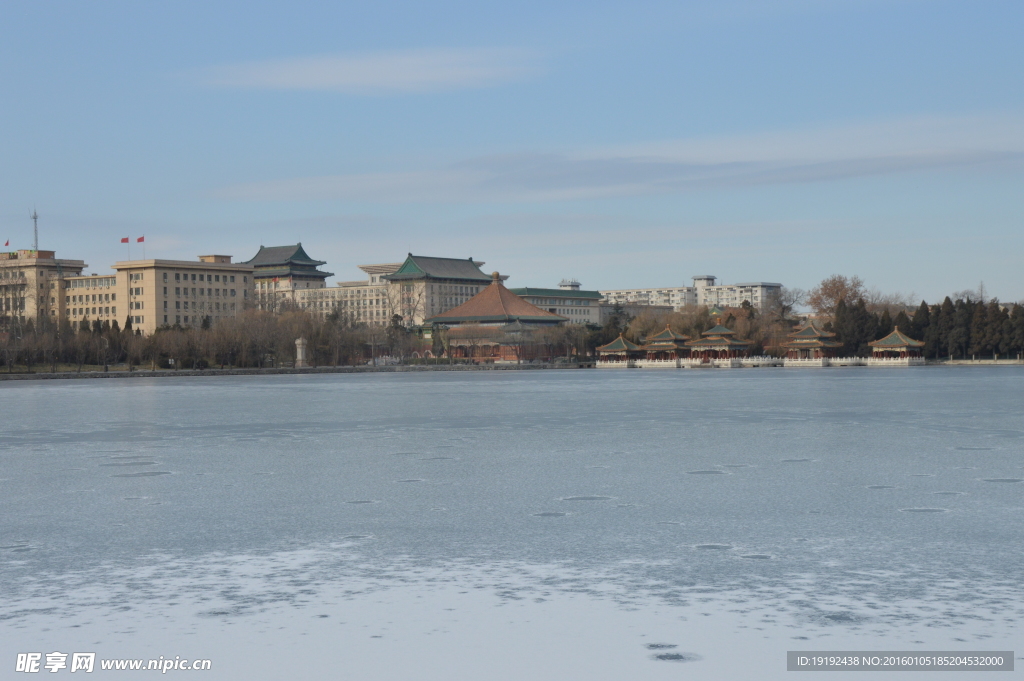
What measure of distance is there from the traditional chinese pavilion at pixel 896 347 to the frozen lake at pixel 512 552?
7126 cm

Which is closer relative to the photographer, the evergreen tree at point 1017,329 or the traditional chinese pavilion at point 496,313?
the evergreen tree at point 1017,329

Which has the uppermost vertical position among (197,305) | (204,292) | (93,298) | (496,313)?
(204,292)

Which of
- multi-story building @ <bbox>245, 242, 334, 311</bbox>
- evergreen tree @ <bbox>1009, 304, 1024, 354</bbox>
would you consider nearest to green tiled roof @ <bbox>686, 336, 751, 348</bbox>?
evergreen tree @ <bbox>1009, 304, 1024, 354</bbox>

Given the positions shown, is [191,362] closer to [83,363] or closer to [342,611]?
[83,363]

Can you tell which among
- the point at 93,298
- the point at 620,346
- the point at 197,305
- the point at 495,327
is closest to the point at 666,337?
the point at 620,346

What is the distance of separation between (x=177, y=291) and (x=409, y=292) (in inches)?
1135

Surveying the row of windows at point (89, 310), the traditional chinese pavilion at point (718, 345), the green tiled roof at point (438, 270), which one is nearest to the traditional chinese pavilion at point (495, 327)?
the traditional chinese pavilion at point (718, 345)

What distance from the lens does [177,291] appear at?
12738 cm

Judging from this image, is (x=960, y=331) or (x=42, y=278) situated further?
(x=42, y=278)

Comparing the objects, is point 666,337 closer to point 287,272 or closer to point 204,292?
point 204,292

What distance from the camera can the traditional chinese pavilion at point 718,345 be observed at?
91.8 meters

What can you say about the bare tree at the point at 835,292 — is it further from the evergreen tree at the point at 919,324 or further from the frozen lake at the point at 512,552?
the frozen lake at the point at 512,552

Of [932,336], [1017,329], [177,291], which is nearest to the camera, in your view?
[1017,329]

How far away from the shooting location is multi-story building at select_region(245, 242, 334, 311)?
485 ft
